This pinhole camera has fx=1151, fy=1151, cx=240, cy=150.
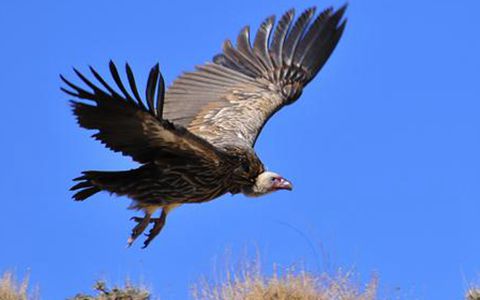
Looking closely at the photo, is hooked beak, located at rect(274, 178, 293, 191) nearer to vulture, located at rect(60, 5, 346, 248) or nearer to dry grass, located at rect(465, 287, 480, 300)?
vulture, located at rect(60, 5, 346, 248)

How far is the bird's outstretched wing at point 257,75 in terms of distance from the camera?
12602 millimetres

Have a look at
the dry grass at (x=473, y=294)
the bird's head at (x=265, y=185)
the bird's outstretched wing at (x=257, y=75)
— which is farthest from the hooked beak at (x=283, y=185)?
the dry grass at (x=473, y=294)

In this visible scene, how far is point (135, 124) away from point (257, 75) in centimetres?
446

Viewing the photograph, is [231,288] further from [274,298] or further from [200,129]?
[200,129]

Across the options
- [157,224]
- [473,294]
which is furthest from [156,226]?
[473,294]

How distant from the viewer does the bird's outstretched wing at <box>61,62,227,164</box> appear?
9039 mm

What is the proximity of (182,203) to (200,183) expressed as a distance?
1.58 ft

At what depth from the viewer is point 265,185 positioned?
11.0 meters

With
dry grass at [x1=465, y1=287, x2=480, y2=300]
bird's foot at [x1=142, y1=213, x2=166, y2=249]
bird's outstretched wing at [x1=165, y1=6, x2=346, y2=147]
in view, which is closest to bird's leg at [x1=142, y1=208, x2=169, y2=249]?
bird's foot at [x1=142, y1=213, x2=166, y2=249]

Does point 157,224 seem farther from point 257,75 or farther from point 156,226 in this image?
point 257,75

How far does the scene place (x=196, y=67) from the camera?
13.5 meters

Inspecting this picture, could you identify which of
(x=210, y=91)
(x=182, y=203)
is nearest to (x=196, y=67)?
(x=210, y=91)

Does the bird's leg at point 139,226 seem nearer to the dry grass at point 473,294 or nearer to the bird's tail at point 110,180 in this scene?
the bird's tail at point 110,180

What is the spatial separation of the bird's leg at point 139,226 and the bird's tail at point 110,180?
537 millimetres
